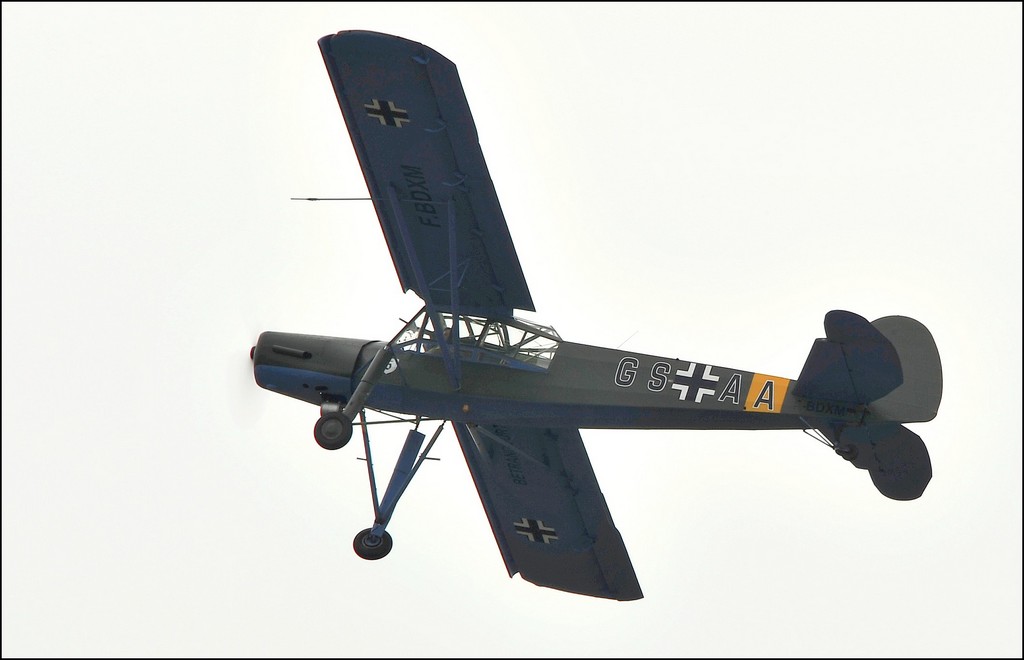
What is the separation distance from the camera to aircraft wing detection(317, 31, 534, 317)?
52.7 feet

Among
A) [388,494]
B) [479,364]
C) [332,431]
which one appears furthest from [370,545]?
[479,364]

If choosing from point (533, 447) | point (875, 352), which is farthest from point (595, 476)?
point (875, 352)

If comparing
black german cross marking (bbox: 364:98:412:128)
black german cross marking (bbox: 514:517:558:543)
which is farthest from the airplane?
black german cross marking (bbox: 514:517:558:543)

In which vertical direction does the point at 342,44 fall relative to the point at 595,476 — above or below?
above

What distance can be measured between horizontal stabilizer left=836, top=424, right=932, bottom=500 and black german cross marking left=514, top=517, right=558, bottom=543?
4.27 meters

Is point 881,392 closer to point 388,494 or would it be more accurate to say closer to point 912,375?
point 912,375

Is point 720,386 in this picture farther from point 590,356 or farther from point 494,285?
point 494,285

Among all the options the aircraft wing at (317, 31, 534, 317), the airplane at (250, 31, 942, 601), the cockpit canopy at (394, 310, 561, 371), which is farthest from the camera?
the cockpit canopy at (394, 310, 561, 371)

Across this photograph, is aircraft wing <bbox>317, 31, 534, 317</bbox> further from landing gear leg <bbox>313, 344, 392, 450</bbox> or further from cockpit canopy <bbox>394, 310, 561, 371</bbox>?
landing gear leg <bbox>313, 344, 392, 450</bbox>

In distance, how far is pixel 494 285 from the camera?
57.9 feet

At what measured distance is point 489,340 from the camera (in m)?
17.8

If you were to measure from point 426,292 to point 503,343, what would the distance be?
2.97ft

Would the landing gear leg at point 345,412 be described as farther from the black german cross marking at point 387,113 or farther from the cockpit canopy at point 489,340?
the black german cross marking at point 387,113

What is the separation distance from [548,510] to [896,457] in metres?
4.38
